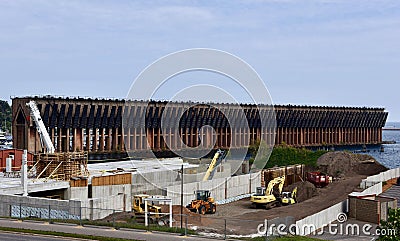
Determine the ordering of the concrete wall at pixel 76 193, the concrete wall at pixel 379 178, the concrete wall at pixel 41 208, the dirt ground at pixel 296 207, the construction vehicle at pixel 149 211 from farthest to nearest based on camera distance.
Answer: the concrete wall at pixel 379 178
the concrete wall at pixel 76 193
the dirt ground at pixel 296 207
the concrete wall at pixel 41 208
the construction vehicle at pixel 149 211

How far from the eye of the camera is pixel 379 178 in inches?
2921

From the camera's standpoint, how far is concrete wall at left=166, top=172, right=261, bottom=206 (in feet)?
198

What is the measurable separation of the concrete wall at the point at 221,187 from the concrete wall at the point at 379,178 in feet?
49.4

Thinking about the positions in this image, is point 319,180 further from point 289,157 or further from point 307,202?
point 289,157

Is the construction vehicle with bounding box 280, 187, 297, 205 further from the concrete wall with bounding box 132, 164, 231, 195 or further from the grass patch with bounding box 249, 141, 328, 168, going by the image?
the grass patch with bounding box 249, 141, 328, 168

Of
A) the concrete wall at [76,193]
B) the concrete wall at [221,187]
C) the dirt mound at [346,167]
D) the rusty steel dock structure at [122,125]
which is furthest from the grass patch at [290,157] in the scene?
the concrete wall at [76,193]

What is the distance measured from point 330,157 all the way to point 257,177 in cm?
2737

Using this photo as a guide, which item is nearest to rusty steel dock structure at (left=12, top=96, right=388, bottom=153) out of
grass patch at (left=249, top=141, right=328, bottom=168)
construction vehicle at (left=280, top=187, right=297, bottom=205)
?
grass patch at (left=249, top=141, right=328, bottom=168)

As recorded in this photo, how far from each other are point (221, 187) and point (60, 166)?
20.2 meters

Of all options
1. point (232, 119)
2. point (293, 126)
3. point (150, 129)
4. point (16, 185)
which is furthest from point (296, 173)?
point (293, 126)

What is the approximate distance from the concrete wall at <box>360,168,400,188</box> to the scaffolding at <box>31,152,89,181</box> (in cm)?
3285

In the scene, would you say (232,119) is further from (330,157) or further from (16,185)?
(16,185)

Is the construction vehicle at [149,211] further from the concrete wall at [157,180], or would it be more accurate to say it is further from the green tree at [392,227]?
the green tree at [392,227]

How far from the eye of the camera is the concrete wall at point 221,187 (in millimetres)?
60200
